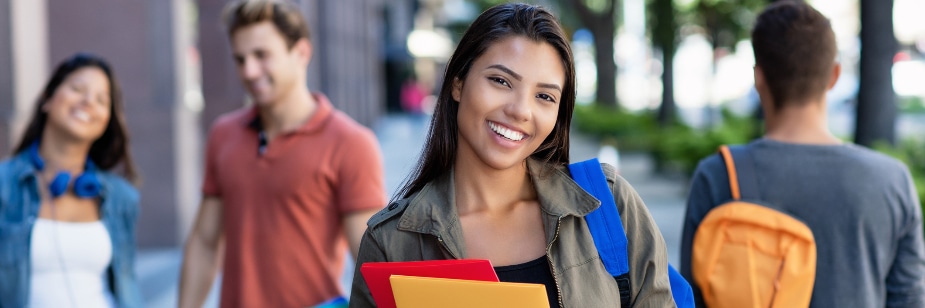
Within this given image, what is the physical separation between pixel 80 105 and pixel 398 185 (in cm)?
202

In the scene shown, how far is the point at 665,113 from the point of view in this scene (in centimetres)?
2180

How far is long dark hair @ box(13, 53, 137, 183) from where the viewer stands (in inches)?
160

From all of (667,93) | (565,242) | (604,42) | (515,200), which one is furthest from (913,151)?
(604,42)

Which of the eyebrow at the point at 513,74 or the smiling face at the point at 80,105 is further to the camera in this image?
the smiling face at the point at 80,105

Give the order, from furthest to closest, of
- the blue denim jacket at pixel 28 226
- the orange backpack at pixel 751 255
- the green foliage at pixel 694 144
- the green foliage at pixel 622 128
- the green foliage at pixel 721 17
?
the green foliage at pixel 721 17, the green foliage at pixel 622 128, the green foliage at pixel 694 144, the blue denim jacket at pixel 28 226, the orange backpack at pixel 751 255

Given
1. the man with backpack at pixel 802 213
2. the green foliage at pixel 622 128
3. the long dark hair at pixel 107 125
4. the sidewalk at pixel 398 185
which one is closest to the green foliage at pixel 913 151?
the sidewalk at pixel 398 185

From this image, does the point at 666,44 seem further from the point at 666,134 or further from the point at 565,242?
the point at 565,242

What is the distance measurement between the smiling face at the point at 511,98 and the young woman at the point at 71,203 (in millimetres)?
2133

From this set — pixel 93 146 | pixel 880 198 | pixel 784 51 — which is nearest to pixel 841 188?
pixel 880 198

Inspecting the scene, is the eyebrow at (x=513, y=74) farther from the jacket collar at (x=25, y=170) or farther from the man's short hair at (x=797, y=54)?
the jacket collar at (x=25, y=170)

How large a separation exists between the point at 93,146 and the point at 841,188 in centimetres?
284

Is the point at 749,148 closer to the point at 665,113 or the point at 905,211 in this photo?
the point at 905,211

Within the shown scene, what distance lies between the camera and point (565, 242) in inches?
88.7

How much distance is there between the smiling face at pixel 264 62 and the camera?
392 centimetres
